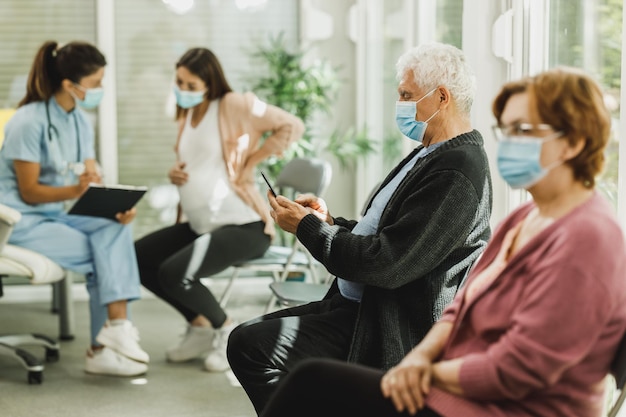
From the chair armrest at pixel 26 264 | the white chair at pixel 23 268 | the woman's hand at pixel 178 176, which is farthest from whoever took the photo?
the woman's hand at pixel 178 176

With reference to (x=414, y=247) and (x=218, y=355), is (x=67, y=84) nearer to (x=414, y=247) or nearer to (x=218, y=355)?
(x=218, y=355)

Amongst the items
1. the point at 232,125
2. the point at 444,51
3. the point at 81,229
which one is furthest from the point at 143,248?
the point at 444,51

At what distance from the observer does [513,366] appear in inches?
65.0

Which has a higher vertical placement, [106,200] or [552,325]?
[552,325]

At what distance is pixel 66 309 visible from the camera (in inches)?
189

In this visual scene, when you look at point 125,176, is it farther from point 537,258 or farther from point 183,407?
point 537,258

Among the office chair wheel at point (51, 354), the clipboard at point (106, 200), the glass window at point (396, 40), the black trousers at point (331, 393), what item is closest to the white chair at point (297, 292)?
the clipboard at point (106, 200)

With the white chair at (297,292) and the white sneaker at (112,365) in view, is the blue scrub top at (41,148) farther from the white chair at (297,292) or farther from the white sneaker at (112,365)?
the white chair at (297,292)

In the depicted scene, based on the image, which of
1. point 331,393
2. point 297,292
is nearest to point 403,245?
point 331,393

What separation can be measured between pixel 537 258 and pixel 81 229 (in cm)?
295

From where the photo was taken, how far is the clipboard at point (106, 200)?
3992 millimetres

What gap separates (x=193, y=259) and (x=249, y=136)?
0.68m

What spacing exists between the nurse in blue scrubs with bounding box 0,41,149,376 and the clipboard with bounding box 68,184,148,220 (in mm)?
57

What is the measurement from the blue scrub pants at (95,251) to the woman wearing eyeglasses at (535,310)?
93.8 inches
